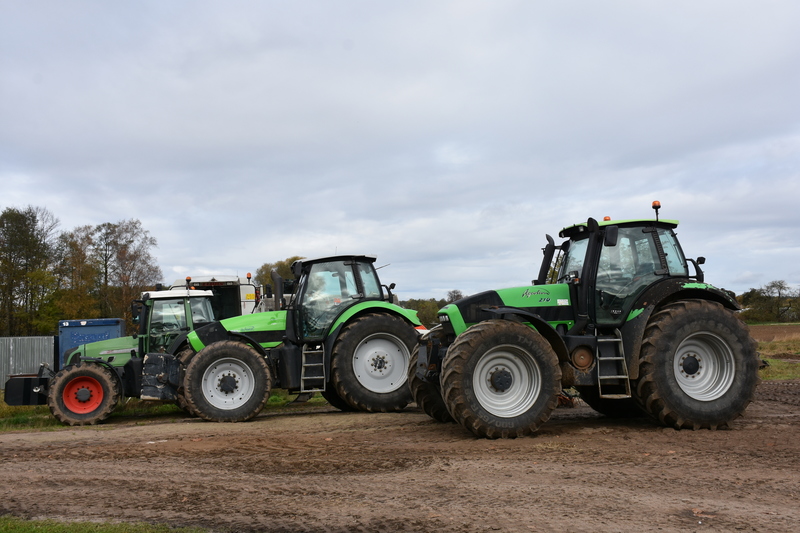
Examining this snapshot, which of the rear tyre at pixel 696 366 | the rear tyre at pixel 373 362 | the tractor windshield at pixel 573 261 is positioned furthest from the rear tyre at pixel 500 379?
the rear tyre at pixel 373 362

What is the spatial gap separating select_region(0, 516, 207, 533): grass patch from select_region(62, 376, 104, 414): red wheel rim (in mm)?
6534

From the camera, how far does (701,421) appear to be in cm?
786

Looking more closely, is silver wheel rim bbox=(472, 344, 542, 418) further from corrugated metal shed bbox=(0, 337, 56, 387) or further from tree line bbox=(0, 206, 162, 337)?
tree line bbox=(0, 206, 162, 337)

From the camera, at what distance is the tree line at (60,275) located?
37.6 meters

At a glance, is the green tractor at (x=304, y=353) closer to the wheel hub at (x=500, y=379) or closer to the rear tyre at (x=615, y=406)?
the rear tyre at (x=615, y=406)

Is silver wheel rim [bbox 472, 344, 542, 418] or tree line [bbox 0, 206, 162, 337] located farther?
tree line [bbox 0, 206, 162, 337]

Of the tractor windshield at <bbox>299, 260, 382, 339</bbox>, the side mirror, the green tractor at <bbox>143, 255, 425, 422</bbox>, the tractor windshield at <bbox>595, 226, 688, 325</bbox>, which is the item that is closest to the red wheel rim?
the green tractor at <bbox>143, 255, 425, 422</bbox>

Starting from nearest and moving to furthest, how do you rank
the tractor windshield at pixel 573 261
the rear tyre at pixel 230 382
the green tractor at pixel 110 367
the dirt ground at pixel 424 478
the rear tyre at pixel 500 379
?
the dirt ground at pixel 424 478 < the rear tyre at pixel 500 379 < the tractor windshield at pixel 573 261 < the rear tyre at pixel 230 382 < the green tractor at pixel 110 367

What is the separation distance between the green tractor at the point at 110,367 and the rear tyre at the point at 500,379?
19.5 ft

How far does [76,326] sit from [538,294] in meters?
18.0

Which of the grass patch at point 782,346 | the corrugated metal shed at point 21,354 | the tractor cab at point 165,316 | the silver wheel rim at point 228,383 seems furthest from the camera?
the grass patch at point 782,346

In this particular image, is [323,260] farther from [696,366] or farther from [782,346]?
[782,346]

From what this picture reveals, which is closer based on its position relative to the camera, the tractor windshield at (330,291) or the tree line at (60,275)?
the tractor windshield at (330,291)

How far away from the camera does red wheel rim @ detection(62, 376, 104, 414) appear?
36.0 ft
